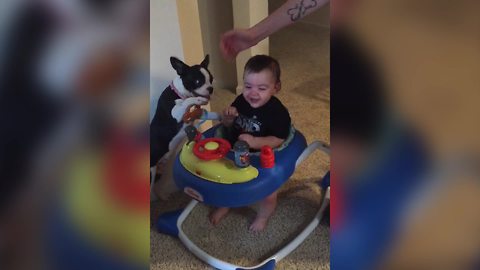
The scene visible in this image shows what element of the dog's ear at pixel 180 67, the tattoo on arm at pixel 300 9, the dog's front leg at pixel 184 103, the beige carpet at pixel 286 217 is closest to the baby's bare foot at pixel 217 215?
the beige carpet at pixel 286 217

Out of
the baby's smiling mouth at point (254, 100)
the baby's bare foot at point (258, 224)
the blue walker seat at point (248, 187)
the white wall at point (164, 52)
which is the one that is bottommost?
the baby's bare foot at point (258, 224)

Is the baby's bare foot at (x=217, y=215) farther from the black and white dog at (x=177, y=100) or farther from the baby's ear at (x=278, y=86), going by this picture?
the baby's ear at (x=278, y=86)

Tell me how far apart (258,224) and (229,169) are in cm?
20

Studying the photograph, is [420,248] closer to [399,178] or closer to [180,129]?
[399,178]

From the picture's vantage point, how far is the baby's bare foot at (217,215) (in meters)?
0.96

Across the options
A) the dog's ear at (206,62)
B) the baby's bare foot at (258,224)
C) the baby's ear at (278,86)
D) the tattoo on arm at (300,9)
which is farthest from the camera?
the baby's bare foot at (258,224)

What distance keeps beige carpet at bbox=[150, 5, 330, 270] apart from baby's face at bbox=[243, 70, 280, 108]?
43 mm

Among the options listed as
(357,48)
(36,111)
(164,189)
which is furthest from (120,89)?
(164,189)

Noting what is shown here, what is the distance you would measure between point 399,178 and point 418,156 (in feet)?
0.07

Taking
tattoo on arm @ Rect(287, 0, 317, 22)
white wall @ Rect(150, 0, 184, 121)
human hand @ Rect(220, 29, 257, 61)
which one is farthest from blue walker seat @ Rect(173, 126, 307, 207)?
tattoo on arm @ Rect(287, 0, 317, 22)

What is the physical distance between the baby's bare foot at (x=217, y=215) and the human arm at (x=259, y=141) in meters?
0.21

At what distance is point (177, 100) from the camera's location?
745 mm

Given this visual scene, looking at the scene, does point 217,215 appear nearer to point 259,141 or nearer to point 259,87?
point 259,141

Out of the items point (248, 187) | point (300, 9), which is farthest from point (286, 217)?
point (300, 9)
